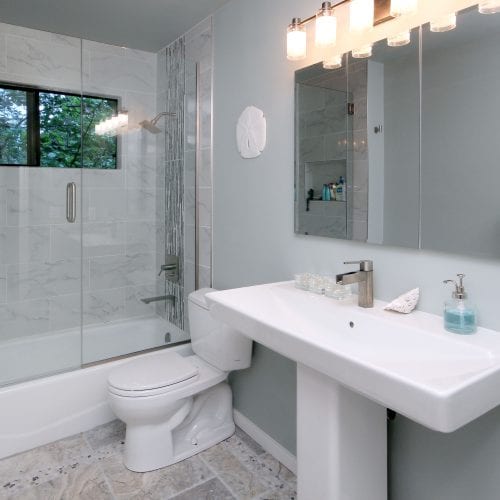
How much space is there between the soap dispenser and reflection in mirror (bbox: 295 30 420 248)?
0.80 ft

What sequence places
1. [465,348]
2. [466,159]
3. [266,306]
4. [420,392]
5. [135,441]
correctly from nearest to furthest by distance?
[420,392], [465,348], [466,159], [266,306], [135,441]

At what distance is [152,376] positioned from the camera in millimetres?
2105

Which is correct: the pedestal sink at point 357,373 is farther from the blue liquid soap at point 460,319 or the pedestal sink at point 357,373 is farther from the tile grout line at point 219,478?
the tile grout line at point 219,478

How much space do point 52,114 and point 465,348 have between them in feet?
9.39

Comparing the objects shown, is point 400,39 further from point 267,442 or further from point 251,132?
point 267,442

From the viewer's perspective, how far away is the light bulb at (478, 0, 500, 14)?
1.26 m

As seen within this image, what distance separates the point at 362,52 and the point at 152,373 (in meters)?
1.70

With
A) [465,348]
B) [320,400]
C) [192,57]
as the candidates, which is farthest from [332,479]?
[192,57]

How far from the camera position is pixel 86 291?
10.1 feet

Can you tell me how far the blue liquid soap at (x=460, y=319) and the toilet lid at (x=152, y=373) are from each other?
130cm

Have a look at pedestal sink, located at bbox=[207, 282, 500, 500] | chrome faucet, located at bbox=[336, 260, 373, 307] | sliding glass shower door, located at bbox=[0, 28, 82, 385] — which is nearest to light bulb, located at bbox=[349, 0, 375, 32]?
chrome faucet, located at bbox=[336, 260, 373, 307]

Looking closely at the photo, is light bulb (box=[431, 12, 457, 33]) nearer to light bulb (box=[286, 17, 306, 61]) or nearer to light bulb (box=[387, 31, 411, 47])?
light bulb (box=[387, 31, 411, 47])

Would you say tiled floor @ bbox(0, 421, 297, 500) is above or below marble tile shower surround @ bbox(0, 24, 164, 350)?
below

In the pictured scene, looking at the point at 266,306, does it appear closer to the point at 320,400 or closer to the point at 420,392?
the point at 320,400
